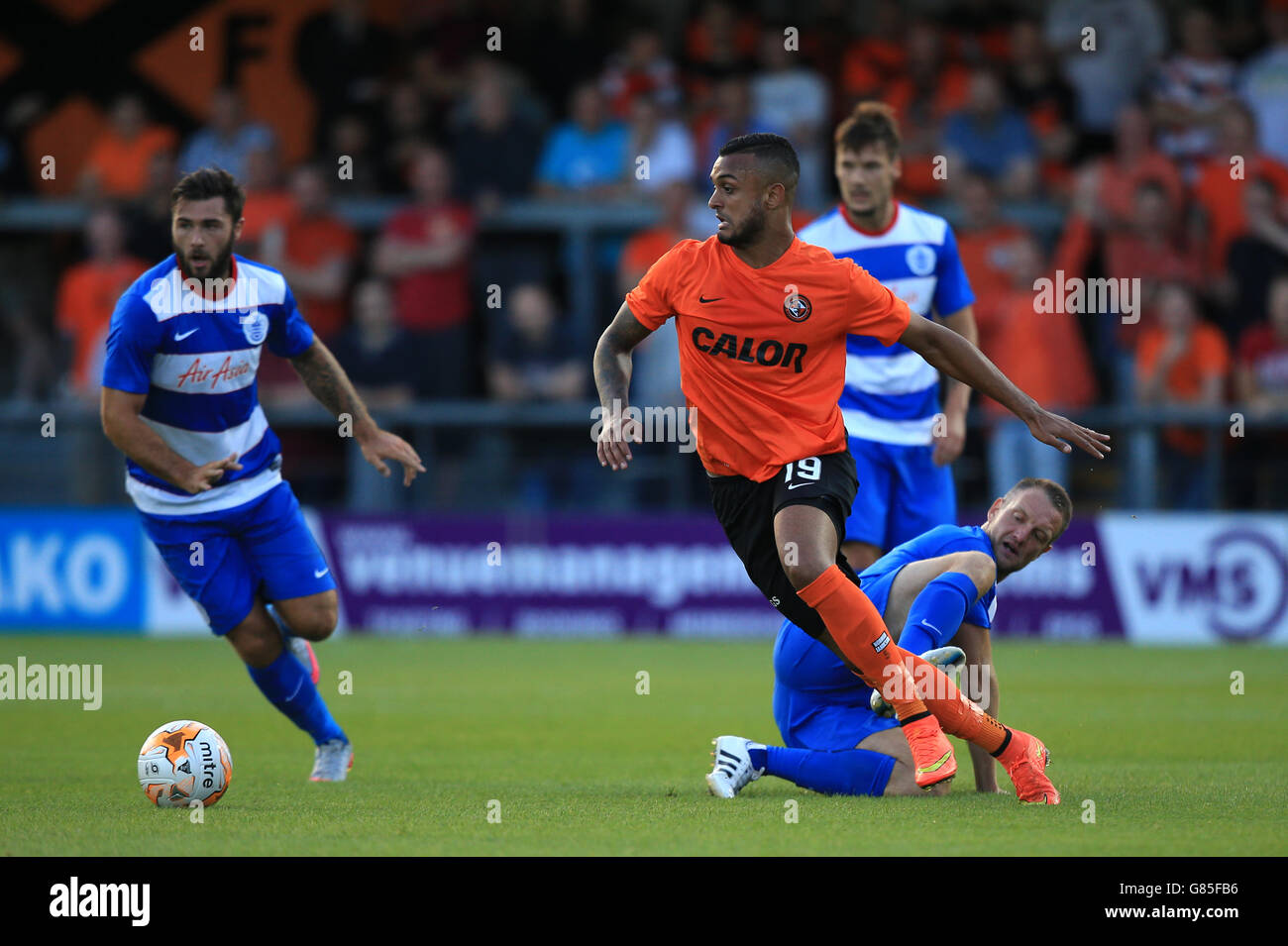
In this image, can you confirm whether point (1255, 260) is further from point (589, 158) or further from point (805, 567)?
point (805, 567)

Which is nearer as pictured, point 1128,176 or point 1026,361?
point 1026,361

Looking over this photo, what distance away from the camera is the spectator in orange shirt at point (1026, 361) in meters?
14.7

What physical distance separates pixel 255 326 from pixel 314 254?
28.2 ft

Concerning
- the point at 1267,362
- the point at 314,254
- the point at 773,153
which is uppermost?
the point at 314,254

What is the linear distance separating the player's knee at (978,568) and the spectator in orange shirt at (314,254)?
10174mm

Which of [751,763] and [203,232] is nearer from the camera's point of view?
[751,763]

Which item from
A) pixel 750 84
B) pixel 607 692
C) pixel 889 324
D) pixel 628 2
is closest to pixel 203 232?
pixel 889 324

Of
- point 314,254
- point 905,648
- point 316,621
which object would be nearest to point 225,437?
point 316,621

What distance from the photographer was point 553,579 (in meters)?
15.7

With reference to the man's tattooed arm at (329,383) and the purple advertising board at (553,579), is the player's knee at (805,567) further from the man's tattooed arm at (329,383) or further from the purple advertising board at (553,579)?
the purple advertising board at (553,579)

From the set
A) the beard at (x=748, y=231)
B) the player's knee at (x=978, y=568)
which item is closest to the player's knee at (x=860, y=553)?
the player's knee at (x=978, y=568)
